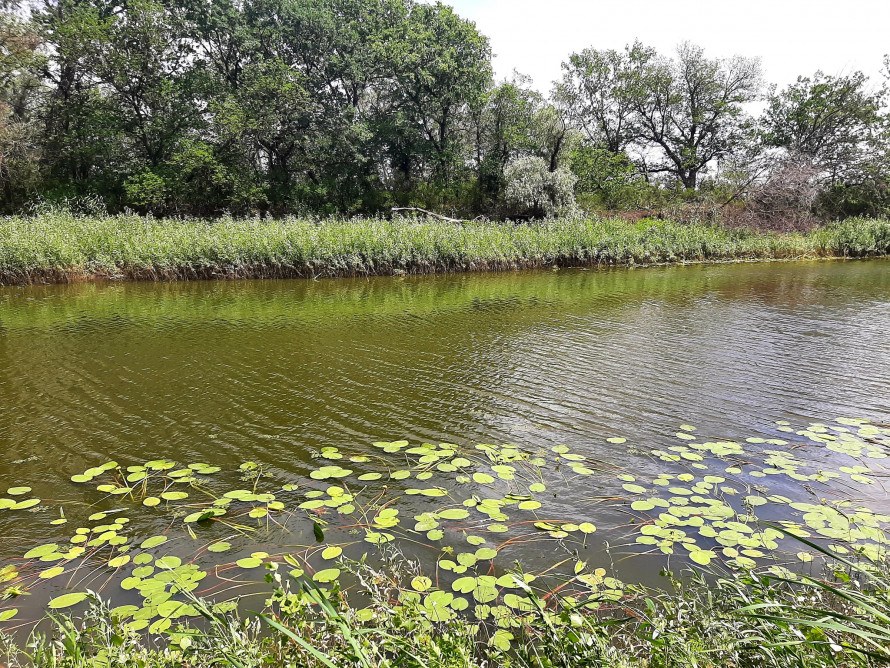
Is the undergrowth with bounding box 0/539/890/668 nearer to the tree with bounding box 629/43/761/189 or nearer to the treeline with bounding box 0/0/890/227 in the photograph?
the treeline with bounding box 0/0/890/227

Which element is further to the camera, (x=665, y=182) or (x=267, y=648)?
(x=665, y=182)

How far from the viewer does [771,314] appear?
1205 centimetres

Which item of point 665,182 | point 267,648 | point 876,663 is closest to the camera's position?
point 876,663

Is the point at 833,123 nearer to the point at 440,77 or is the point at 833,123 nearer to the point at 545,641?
the point at 440,77

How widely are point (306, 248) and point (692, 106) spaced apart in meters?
35.5

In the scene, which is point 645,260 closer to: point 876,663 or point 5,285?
point 876,663

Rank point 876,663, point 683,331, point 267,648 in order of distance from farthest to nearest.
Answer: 1. point 683,331
2. point 267,648
3. point 876,663

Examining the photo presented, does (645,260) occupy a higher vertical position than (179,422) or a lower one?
higher

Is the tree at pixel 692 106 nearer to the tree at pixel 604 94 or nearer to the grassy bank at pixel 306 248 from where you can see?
the tree at pixel 604 94

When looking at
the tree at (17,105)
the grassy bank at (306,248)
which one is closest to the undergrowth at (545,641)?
the grassy bank at (306,248)

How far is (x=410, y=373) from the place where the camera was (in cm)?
795

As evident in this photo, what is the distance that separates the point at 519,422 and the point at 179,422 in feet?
13.9

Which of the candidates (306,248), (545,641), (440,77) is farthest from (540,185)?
(545,641)

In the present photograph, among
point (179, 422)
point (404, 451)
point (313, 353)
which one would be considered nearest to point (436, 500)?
point (404, 451)
